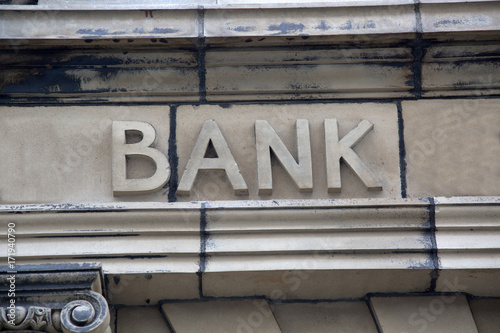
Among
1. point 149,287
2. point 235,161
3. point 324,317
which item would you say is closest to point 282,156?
point 235,161

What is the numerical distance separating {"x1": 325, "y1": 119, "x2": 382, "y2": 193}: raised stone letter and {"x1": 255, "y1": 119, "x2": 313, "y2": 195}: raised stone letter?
0.12 meters

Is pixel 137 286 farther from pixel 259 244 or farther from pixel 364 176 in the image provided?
pixel 364 176

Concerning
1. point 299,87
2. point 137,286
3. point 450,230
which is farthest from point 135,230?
point 450,230

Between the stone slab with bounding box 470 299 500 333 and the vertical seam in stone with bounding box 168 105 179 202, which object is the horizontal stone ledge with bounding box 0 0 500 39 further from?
the stone slab with bounding box 470 299 500 333

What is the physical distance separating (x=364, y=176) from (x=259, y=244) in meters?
0.76

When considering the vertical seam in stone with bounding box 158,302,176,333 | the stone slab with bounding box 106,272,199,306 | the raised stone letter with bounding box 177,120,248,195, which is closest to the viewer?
the stone slab with bounding box 106,272,199,306

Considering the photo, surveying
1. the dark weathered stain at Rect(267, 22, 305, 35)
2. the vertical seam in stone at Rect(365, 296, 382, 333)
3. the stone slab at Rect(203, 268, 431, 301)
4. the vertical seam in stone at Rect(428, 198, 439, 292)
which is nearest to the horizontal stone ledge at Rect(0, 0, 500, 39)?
the dark weathered stain at Rect(267, 22, 305, 35)

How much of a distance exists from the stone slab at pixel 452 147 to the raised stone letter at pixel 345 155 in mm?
242

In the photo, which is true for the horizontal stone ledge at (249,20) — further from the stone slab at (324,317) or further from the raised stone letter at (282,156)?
the stone slab at (324,317)

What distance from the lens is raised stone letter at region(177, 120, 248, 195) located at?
531 centimetres

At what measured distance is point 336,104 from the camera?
561 centimetres

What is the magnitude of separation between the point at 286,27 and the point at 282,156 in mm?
787

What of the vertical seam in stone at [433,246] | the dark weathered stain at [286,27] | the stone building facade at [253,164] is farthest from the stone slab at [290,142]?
the dark weathered stain at [286,27]

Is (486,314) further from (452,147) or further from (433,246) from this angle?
(452,147)
